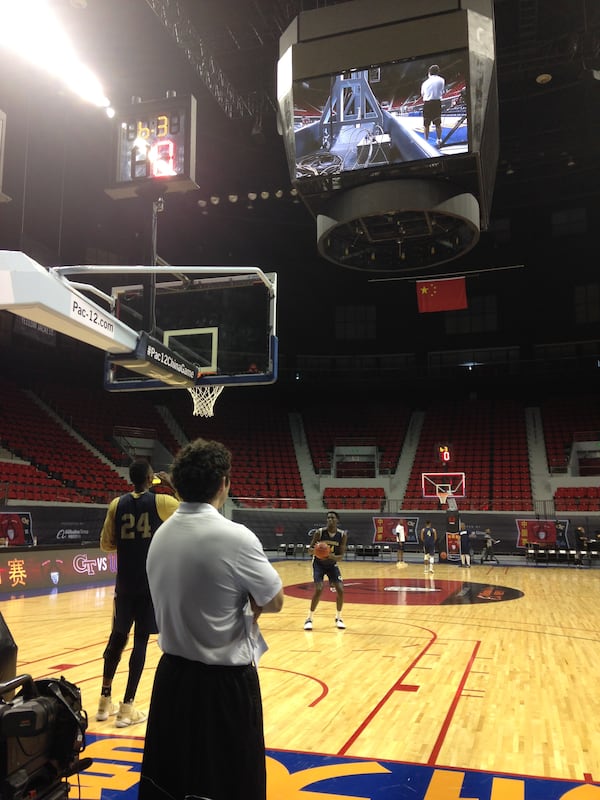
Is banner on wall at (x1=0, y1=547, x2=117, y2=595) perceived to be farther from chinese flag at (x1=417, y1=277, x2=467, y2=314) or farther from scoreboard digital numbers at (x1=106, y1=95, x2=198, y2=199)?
chinese flag at (x1=417, y1=277, x2=467, y2=314)

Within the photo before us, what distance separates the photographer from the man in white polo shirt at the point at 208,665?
2.19 metres

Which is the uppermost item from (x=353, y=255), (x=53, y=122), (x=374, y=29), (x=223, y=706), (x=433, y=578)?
(x=53, y=122)

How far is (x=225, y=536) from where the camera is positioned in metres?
2.29

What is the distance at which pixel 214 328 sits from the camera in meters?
9.02

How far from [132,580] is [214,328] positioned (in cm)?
486

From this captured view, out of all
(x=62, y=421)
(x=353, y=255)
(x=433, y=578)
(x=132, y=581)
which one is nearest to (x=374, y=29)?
(x=353, y=255)

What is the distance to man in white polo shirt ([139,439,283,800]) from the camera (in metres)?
2.19

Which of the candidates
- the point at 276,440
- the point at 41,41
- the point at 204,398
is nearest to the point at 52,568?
the point at 204,398

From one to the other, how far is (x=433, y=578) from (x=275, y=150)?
13526 mm

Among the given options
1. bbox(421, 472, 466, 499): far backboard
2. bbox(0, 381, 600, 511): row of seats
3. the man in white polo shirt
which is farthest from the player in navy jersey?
bbox(421, 472, 466, 499): far backboard

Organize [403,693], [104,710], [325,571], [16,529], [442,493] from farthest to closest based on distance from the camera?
[442,493] → [16,529] → [325,571] → [403,693] → [104,710]

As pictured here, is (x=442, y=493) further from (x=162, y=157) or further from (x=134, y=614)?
(x=134, y=614)

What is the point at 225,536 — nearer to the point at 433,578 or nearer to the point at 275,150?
the point at 433,578

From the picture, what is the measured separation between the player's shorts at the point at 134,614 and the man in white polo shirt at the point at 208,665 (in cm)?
253
